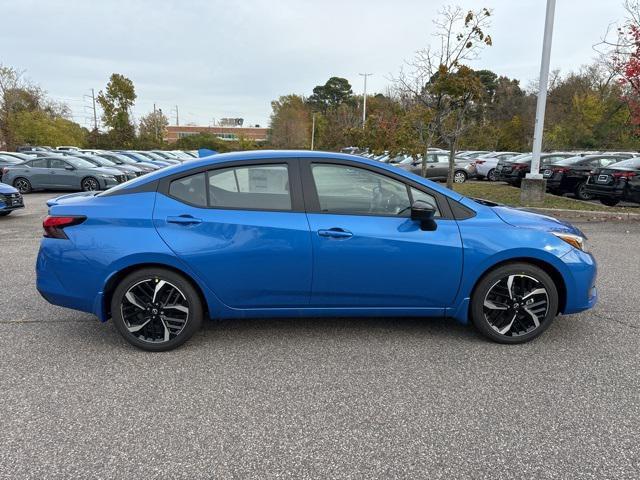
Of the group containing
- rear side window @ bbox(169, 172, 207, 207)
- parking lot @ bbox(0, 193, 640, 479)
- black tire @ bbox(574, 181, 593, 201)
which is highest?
rear side window @ bbox(169, 172, 207, 207)

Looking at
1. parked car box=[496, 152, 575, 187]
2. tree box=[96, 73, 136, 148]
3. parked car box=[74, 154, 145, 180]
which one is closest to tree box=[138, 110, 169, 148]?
tree box=[96, 73, 136, 148]

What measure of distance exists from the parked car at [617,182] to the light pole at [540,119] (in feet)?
4.07

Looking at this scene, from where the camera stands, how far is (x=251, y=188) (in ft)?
11.4

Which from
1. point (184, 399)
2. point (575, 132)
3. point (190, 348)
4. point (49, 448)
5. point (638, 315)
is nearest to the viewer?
point (49, 448)

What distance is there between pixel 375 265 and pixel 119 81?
48.6 m

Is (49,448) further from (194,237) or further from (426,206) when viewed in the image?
(426,206)

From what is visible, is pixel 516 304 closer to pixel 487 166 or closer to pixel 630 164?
pixel 630 164

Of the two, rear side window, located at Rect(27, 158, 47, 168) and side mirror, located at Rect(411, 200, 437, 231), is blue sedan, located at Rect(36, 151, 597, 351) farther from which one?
rear side window, located at Rect(27, 158, 47, 168)

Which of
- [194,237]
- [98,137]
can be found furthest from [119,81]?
[194,237]

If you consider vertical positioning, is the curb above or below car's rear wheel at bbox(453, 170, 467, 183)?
below

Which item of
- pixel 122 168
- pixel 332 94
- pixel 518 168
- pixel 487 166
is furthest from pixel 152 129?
pixel 518 168

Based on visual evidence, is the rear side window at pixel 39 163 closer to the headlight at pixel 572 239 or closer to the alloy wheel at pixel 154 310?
the alloy wheel at pixel 154 310

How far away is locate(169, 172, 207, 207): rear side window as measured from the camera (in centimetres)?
343

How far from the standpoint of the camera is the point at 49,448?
2.37 meters
